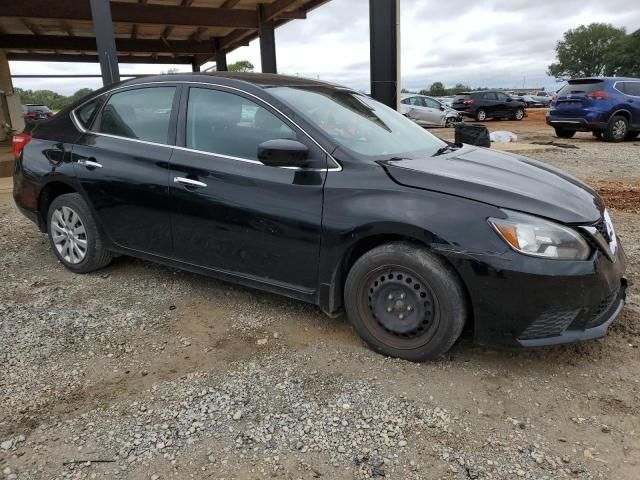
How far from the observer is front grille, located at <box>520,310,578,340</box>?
256 centimetres

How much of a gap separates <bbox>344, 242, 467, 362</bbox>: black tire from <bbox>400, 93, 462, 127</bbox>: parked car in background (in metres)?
18.6

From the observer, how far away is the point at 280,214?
120 inches

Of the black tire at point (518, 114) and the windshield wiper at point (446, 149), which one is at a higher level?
the windshield wiper at point (446, 149)

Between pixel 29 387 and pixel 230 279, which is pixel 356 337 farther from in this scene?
pixel 29 387

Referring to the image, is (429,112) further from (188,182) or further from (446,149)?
(188,182)

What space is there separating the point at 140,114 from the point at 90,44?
1355 cm

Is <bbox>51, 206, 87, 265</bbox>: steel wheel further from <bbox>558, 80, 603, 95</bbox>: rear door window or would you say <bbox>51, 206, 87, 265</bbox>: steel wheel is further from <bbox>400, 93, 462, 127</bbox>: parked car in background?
<bbox>400, 93, 462, 127</bbox>: parked car in background

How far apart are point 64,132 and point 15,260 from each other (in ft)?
4.57

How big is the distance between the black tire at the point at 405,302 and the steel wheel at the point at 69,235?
8.00 feet

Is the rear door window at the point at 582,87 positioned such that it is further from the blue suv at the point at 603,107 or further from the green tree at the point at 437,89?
the green tree at the point at 437,89

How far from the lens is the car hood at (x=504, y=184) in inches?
103

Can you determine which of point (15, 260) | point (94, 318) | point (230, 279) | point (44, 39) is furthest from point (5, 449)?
point (44, 39)

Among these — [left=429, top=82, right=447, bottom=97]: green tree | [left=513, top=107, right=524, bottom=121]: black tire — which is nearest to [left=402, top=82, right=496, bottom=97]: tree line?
[left=429, top=82, right=447, bottom=97]: green tree

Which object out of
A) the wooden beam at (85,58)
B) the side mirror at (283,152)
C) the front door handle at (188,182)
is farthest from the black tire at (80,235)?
the wooden beam at (85,58)
